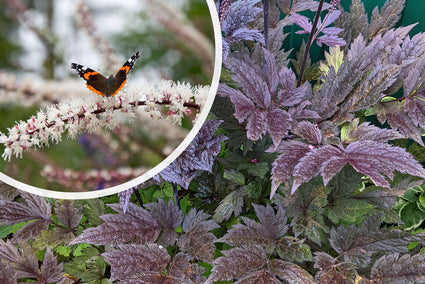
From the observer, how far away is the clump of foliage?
2.10 feet

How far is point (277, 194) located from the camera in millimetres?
773

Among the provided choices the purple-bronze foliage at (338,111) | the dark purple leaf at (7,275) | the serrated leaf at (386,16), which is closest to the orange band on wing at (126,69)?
the purple-bronze foliage at (338,111)

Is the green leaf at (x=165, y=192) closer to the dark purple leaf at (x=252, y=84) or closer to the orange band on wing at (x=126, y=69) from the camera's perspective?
the dark purple leaf at (x=252, y=84)

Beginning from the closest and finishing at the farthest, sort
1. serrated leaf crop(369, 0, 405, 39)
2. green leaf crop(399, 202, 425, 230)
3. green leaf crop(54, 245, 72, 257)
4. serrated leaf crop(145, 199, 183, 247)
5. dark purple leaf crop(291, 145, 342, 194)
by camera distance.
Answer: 1. dark purple leaf crop(291, 145, 342, 194)
2. serrated leaf crop(145, 199, 183, 247)
3. green leaf crop(54, 245, 72, 257)
4. serrated leaf crop(369, 0, 405, 39)
5. green leaf crop(399, 202, 425, 230)

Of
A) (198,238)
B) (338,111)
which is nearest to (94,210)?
(198,238)

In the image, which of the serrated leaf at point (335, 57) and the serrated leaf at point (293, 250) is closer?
the serrated leaf at point (293, 250)

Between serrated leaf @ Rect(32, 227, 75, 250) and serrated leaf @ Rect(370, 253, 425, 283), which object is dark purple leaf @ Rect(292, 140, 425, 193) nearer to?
serrated leaf @ Rect(370, 253, 425, 283)

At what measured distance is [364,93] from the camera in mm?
671

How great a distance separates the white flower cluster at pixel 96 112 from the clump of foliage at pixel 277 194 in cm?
15

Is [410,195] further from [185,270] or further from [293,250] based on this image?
[185,270]

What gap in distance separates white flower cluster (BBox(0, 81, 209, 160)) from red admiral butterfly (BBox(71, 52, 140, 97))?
1 centimetres

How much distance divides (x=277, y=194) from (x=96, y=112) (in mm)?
453

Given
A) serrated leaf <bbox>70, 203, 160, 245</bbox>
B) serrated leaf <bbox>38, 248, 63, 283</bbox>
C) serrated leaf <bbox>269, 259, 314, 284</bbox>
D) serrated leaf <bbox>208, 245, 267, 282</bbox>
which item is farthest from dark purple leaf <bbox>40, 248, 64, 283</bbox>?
serrated leaf <bbox>269, 259, 314, 284</bbox>

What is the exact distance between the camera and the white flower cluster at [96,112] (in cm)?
43
